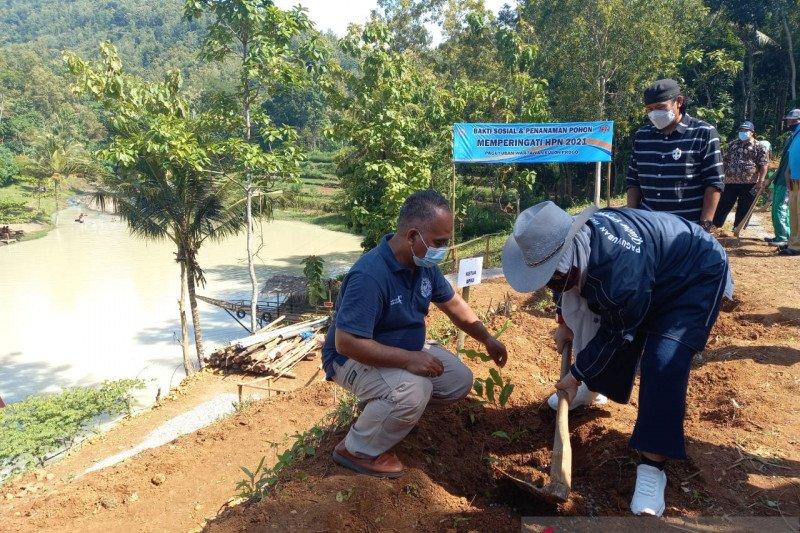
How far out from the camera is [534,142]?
8180 millimetres

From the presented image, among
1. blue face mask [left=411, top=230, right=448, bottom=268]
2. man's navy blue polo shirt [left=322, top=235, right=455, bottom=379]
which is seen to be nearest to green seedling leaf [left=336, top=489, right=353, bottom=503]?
man's navy blue polo shirt [left=322, top=235, right=455, bottom=379]

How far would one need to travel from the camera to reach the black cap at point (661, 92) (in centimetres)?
351

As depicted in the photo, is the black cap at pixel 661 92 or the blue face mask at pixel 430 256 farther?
the black cap at pixel 661 92

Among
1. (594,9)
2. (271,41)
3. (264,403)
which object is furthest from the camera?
(594,9)

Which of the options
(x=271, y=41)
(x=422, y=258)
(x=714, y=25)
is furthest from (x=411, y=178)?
(x=714, y=25)

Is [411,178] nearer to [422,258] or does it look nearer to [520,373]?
[520,373]

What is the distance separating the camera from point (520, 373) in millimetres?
3854

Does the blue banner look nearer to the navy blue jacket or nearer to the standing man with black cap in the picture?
the standing man with black cap

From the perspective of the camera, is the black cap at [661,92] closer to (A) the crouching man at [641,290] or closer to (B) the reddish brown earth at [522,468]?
(A) the crouching man at [641,290]

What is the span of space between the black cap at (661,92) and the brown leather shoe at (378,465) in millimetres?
2706

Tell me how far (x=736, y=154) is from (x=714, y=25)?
15393 millimetres

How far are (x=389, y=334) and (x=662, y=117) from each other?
2332 mm

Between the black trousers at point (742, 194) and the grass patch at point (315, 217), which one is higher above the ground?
the black trousers at point (742, 194)

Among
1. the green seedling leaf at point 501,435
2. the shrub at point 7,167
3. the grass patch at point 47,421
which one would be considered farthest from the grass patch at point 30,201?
the green seedling leaf at point 501,435
